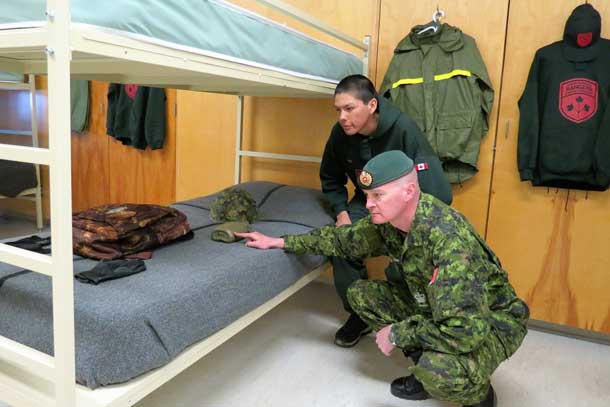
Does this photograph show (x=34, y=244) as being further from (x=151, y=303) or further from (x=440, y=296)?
(x=440, y=296)

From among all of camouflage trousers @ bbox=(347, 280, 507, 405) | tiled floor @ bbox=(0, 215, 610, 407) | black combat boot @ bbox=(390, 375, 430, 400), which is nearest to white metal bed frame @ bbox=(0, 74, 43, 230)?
tiled floor @ bbox=(0, 215, 610, 407)

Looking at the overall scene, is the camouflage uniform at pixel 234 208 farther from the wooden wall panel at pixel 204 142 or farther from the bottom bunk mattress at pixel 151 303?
the wooden wall panel at pixel 204 142

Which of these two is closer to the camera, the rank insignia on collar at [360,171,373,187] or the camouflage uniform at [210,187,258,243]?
the rank insignia on collar at [360,171,373,187]

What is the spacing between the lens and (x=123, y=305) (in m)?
1.24

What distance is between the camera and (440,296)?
4.85 ft

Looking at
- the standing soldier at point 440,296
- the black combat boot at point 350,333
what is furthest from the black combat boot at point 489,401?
the black combat boot at point 350,333

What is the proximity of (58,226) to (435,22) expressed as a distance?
2.20 metres

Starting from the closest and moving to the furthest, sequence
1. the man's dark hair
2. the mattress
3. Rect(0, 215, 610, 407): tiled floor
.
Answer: the mattress → Rect(0, 215, 610, 407): tiled floor → the man's dark hair

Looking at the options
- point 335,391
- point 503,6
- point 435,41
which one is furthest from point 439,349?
point 503,6

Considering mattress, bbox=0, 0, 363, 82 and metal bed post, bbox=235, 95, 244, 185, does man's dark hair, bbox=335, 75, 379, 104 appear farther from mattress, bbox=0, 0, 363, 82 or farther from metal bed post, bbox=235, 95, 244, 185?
metal bed post, bbox=235, 95, 244, 185

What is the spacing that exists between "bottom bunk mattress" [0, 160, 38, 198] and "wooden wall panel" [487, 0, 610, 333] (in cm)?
365

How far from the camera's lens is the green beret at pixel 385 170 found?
5.15 feet

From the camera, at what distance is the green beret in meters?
1.57

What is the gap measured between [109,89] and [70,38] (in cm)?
296
